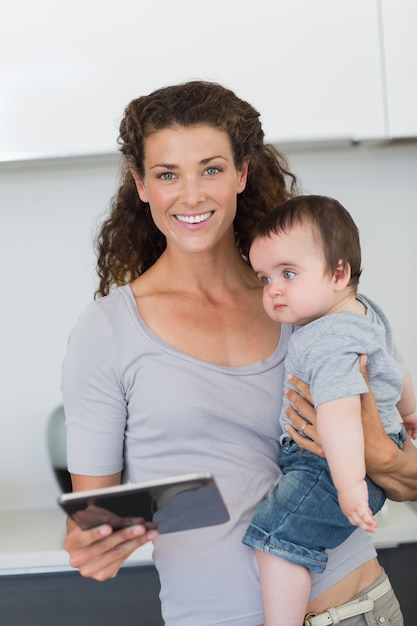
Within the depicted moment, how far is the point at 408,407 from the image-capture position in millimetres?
1673

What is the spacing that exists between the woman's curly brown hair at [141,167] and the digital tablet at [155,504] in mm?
619

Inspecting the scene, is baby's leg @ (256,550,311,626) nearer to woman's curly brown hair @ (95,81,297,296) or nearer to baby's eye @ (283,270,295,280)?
baby's eye @ (283,270,295,280)

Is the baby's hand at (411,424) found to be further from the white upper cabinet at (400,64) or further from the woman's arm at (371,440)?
the white upper cabinet at (400,64)

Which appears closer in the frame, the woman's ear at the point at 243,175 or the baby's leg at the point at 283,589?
the baby's leg at the point at 283,589

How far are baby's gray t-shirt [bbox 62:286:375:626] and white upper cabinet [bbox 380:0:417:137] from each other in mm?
1188

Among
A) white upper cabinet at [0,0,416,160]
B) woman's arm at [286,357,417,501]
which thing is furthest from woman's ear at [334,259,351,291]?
white upper cabinet at [0,0,416,160]

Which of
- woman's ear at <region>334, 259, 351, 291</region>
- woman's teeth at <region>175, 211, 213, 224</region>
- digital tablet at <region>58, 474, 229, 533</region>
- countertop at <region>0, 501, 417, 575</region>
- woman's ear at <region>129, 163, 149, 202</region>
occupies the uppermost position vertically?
woman's ear at <region>129, 163, 149, 202</region>

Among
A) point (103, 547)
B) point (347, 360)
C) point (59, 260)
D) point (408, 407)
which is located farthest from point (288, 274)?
point (59, 260)

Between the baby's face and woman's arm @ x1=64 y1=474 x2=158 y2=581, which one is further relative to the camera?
the baby's face

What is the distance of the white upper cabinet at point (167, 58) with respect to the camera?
7.73 ft

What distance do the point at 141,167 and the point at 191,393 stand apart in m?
0.41

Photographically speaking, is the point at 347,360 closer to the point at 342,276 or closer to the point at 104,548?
the point at 342,276

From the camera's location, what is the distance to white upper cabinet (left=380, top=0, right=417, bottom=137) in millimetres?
2389

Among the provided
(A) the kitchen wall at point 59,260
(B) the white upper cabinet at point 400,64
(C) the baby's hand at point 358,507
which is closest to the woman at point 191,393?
(C) the baby's hand at point 358,507
